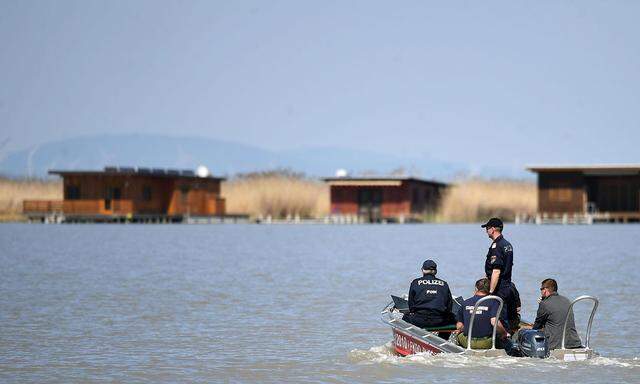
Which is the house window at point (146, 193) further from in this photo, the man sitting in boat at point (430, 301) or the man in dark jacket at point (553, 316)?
the man in dark jacket at point (553, 316)

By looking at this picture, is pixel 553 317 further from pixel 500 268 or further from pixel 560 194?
pixel 560 194

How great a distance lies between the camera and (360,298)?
92.2 feet

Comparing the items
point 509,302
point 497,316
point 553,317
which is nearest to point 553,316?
point 553,317

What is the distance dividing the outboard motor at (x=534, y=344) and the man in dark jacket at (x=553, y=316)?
21cm

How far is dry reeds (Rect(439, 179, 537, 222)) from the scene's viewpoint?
87750 millimetres

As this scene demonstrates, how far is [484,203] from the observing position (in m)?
87.6

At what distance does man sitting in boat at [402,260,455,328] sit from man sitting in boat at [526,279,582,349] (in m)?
1.62

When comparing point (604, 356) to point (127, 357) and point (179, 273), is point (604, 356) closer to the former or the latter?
point (127, 357)

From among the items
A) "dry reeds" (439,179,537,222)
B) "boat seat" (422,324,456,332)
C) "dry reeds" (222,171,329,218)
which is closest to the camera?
"boat seat" (422,324,456,332)

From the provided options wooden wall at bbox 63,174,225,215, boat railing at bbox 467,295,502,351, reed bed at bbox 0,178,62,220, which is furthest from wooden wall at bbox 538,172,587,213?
boat railing at bbox 467,295,502,351

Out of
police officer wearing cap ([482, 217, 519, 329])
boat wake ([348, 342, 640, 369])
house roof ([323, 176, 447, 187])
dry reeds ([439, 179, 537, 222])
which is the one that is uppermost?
house roof ([323, 176, 447, 187])

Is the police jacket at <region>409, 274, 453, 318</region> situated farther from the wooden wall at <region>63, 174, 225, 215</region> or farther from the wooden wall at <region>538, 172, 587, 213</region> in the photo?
the wooden wall at <region>63, 174, 225, 215</region>

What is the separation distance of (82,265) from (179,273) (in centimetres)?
518

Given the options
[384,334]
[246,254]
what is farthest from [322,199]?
[384,334]
